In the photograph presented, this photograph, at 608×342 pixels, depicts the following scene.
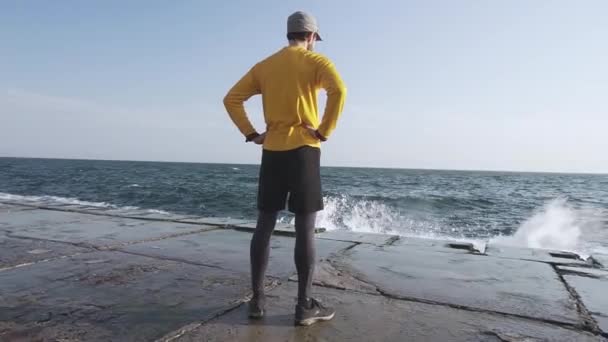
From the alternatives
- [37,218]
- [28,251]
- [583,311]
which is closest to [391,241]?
[583,311]

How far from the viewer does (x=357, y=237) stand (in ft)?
14.9

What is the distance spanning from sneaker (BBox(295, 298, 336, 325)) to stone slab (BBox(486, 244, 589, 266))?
8.30 ft

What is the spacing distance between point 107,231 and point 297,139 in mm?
3474

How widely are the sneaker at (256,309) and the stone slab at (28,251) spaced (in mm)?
2003

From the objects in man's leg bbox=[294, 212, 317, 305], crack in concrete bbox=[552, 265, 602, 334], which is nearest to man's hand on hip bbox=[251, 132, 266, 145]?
man's leg bbox=[294, 212, 317, 305]

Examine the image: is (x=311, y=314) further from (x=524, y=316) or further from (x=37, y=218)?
(x=37, y=218)

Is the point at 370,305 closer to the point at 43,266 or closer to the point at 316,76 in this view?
the point at 316,76

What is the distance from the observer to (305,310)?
6.22 feet

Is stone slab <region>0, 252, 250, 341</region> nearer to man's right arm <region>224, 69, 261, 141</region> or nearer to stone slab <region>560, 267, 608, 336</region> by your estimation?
man's right arm <region>224, 69, 261, 141</region>

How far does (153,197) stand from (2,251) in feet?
59.7

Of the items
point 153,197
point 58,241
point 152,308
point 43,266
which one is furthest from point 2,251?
point 153,197

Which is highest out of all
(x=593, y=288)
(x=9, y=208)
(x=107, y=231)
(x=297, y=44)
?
(x=297, y=44)

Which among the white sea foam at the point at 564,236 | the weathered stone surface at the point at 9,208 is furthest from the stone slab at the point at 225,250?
the white sea foam at the point at 564,236

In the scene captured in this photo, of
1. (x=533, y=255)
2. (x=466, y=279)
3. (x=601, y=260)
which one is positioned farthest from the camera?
(x=533, y=255)
